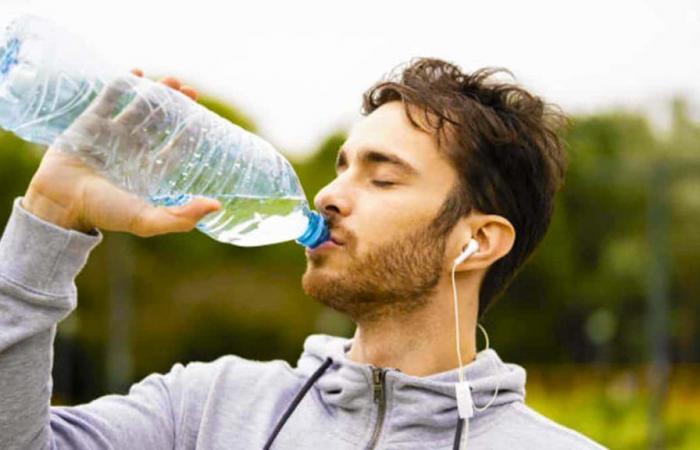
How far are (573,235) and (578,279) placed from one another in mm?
371

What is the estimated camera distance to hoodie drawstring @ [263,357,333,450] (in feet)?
7.48

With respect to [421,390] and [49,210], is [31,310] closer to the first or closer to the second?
[49,210]

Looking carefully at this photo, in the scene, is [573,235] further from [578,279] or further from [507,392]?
[507,392]

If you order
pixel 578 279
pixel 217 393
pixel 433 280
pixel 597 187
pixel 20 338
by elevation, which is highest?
pixel 433 280

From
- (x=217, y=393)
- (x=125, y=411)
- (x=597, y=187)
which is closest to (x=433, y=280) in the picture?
(x=217, y=393)

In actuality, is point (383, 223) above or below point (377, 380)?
above

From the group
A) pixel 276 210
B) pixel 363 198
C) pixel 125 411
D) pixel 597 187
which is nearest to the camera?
pixel 125 411

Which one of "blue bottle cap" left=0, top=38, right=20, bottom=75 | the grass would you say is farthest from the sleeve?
the grass

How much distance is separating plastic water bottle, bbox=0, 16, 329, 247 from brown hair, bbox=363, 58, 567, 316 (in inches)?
12.3

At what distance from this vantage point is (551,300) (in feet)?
33.0

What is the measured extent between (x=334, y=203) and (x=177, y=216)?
0.46 metres

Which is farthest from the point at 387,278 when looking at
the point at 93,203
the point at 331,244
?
the point at 93,203

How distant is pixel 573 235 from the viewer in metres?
9.81

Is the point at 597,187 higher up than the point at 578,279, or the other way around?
the point at 597,187
